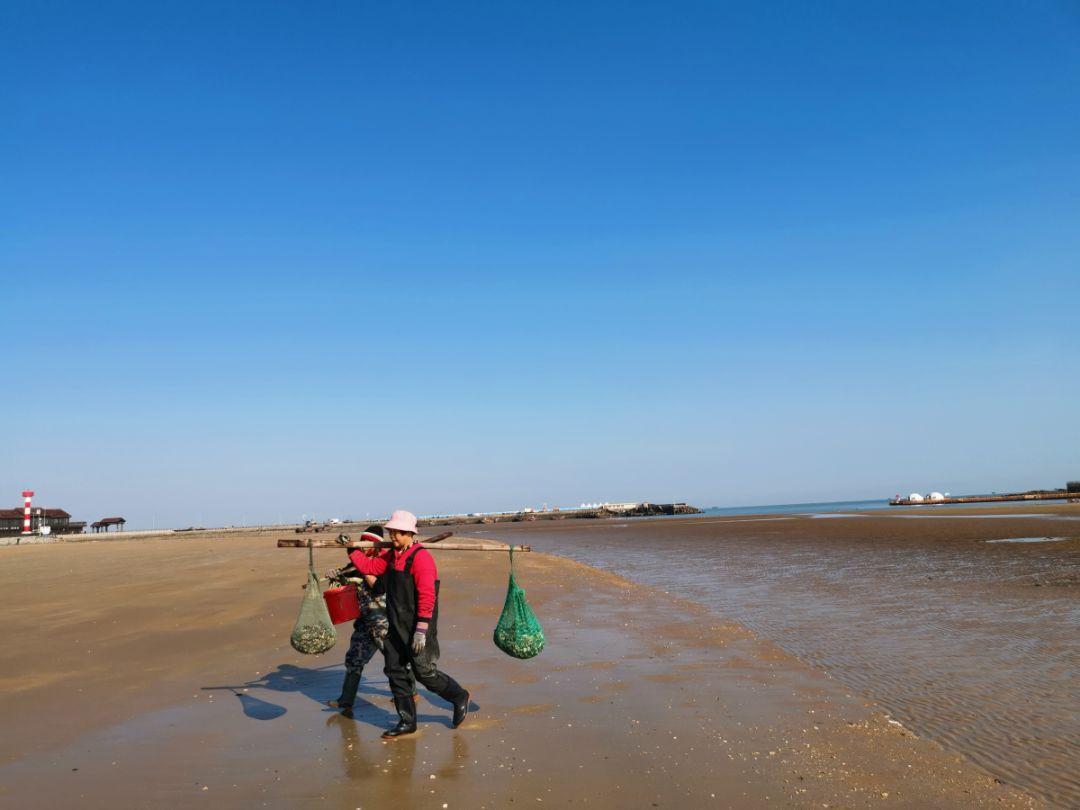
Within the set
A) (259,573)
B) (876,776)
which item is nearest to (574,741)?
(876,776)

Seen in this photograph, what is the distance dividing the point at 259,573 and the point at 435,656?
14.8 metres

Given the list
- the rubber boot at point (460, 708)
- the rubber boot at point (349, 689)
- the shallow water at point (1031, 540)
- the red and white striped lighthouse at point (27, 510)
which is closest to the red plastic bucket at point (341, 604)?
the rubber boot at point (349, 689)

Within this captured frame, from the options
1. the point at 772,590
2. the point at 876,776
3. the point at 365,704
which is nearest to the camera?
the point at 876,776

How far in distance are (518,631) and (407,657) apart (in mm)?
1272

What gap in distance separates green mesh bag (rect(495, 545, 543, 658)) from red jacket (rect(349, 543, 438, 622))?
977 mm

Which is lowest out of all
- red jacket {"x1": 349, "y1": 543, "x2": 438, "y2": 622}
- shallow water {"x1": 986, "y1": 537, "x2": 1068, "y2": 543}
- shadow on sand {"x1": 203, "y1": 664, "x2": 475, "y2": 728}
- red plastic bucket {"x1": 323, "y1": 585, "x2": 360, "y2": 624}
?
shadow on sand {"x1": 203, "y1": 664, "x2": 475, "y2": 728}

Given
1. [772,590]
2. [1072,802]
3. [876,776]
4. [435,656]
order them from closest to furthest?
[1072,802]
[876,776]
[435,656]
[772,590]

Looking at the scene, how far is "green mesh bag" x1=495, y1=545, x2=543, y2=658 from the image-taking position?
8.09 meters

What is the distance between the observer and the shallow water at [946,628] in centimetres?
678

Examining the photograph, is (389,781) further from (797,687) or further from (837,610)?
(837,610)

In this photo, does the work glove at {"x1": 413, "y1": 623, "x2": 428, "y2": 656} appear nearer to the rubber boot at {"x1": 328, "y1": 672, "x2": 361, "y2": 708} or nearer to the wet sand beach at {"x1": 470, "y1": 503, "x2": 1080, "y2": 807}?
the rubber boot at {"x1": 328, "y1": 672, "x2": 361, "y2": 708}

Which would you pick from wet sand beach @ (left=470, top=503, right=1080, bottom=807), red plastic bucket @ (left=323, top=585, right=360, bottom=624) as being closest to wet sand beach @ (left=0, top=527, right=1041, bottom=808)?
wet sand beach @ (left=470, top=503, right=1080, bottom=807)

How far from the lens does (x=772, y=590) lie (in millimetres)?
17000

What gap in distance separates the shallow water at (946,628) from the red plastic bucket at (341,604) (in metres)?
5.62
